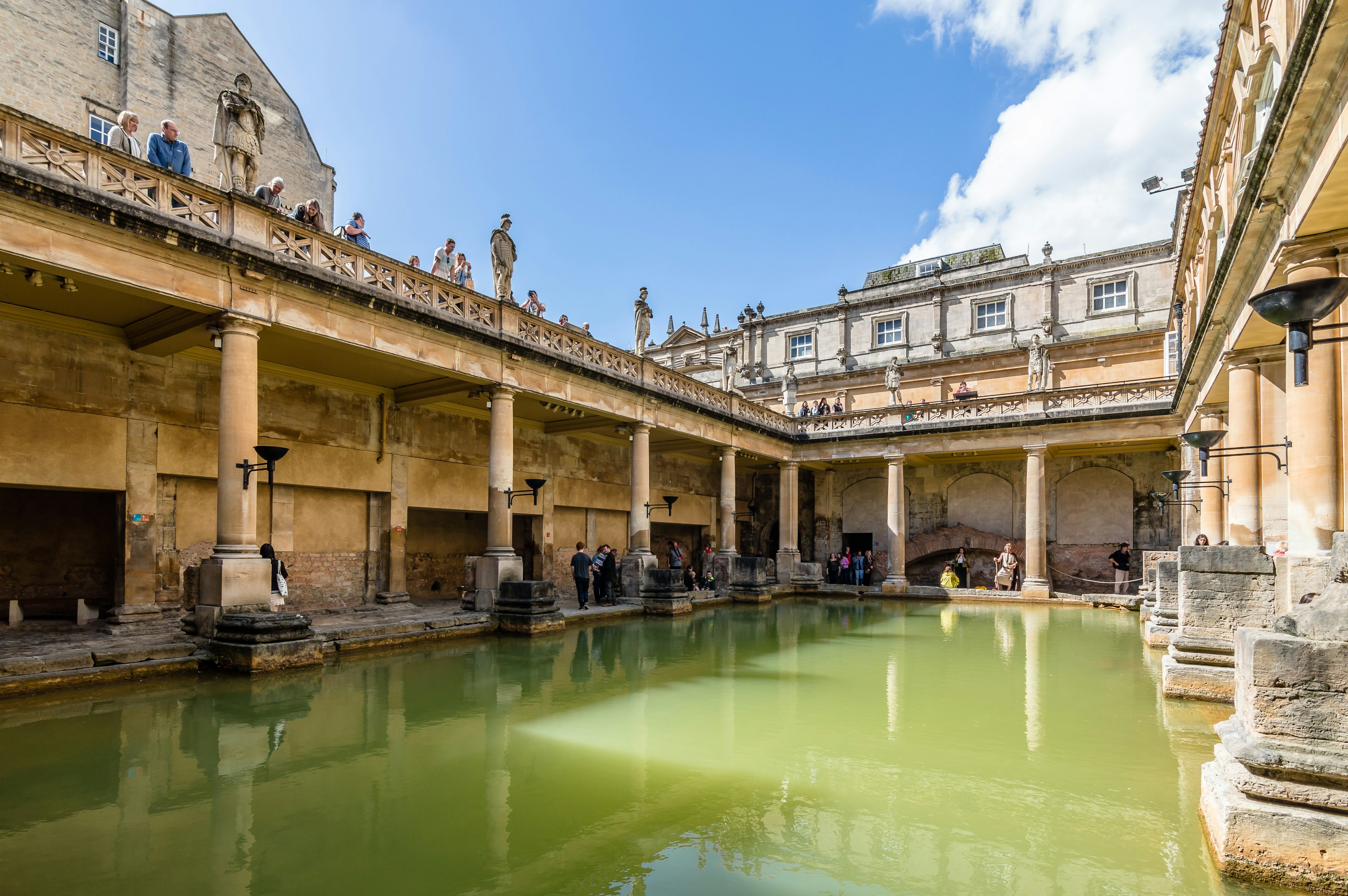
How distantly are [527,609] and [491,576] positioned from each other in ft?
4.48

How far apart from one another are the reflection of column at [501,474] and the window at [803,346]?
2367 centimetres

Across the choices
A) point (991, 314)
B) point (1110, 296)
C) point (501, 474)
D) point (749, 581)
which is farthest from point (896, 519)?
point (501, 474)

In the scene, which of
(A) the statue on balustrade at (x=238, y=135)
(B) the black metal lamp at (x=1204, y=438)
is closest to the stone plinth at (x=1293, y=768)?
(B) the black metal lamp at (x=1204, y=438)

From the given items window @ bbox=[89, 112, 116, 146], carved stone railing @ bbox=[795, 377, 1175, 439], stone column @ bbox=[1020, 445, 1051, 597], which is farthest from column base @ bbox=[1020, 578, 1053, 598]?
window @ bbox=[89, 112, 116, 146]

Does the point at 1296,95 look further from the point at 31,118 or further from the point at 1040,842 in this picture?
the point at 31,118

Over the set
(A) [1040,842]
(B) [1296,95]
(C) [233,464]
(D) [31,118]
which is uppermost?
(D) [31,118]

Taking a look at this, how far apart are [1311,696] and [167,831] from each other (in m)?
6.26

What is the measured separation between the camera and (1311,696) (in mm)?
3736

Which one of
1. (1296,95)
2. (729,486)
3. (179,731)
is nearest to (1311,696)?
(1296,95)

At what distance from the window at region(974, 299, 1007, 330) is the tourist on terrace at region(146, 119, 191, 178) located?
29266 millimetres

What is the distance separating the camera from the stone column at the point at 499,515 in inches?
542

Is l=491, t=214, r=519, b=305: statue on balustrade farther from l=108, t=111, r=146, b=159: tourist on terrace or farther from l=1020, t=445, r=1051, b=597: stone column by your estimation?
l=1020, t=445, r=1051, b=597: stone column

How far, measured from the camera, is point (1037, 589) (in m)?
21.7

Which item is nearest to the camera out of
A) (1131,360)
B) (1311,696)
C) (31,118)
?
(1311,696)
